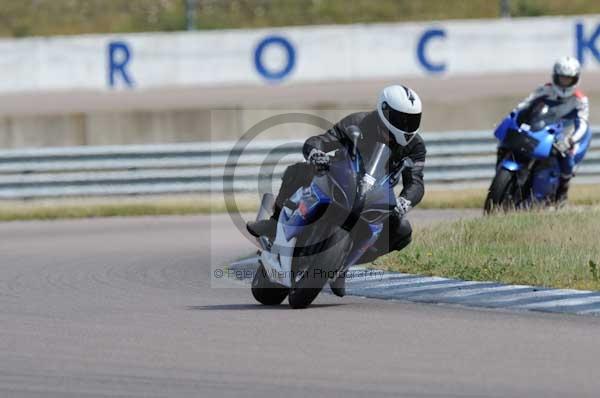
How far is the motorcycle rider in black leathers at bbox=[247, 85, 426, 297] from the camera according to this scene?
9.70 meters

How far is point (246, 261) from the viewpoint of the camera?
12.8 m

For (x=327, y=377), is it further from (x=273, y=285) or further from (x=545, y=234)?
(x=545, y=234)

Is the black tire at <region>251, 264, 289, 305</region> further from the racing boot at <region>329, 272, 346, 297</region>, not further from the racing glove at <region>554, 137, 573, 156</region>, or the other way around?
the racing glove at <region>554, 137, 573, 156</region>

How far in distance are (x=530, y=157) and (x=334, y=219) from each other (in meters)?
6.30

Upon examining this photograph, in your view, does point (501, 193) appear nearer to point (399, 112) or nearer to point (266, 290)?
point (266, 290)

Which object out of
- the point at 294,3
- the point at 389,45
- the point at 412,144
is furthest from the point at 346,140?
the point at 294,3

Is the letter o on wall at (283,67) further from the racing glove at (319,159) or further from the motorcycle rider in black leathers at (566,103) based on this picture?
the racing glove at (319,159)

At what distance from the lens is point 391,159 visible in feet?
32.2

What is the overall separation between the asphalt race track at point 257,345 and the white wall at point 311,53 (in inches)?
A: 619

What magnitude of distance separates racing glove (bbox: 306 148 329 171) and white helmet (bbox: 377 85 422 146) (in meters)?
0.48

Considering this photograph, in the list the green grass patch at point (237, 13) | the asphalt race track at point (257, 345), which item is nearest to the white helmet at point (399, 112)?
the asphalt race track at point (257, 345)

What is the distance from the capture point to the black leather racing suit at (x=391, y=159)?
9750 millimetres

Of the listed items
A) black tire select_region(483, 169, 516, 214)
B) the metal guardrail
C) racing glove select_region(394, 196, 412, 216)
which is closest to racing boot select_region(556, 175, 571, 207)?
black tire select_region(483, 169, 516, 214)

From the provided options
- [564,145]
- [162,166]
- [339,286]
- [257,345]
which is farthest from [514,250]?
[162,166]
